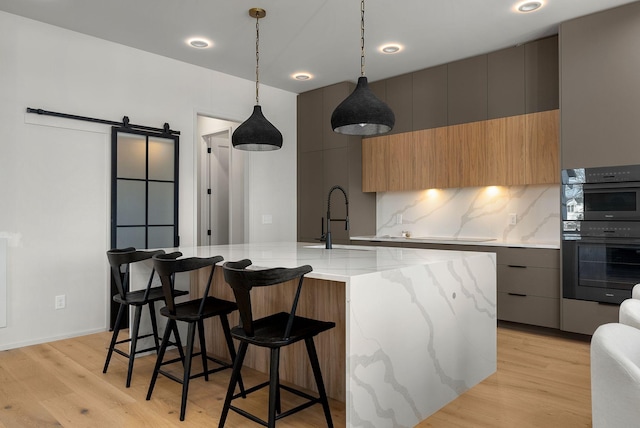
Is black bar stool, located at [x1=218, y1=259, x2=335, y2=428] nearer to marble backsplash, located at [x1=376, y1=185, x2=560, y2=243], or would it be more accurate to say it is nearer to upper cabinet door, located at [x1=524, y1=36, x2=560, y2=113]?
marble backsplash, located at [x1=376, y1=185, x2=560, y2=243]

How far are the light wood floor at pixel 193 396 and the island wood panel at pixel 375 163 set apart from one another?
8.28 ft

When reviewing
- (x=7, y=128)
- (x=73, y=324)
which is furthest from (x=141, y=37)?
(x=73, y=324)

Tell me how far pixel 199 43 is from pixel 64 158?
1665 mm

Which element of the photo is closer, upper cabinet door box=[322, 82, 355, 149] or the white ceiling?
the white ceiling

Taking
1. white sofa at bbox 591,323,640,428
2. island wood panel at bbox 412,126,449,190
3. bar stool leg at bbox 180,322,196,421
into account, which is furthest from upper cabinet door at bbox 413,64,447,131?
white sofa at bbox 591,323,640,428

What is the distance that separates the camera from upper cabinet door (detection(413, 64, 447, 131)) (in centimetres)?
501

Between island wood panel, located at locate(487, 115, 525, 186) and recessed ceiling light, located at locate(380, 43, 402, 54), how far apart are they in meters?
1.18

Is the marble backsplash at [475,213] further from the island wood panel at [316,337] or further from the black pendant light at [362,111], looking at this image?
the island wood panel at [316,337]

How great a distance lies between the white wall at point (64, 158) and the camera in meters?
3.72

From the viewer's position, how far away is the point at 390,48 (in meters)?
4.51

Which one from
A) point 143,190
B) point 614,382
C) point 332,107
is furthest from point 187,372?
point 332,107

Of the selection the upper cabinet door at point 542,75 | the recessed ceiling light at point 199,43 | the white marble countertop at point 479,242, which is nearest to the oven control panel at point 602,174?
the white marble countertop at point 479,242

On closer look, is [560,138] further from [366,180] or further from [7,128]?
[7,128]

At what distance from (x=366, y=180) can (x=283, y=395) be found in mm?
3373
